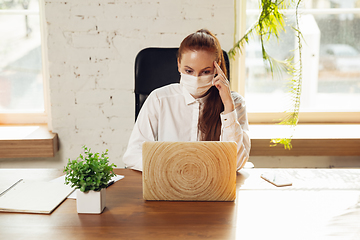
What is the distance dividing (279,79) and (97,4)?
1.32 m

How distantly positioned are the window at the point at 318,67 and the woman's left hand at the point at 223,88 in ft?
3.45

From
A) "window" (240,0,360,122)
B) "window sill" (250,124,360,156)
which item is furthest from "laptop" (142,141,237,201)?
"window" (240,0,360,122)

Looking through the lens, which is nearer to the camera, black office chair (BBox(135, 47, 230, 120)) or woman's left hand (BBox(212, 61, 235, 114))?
woman's left hand (BBox(212, 61, 235, 114))

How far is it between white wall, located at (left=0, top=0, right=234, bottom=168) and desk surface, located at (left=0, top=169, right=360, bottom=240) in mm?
1153

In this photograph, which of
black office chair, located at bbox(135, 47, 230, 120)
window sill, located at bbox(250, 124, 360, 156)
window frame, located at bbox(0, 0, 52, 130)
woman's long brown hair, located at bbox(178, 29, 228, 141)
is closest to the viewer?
woman's long brown hair, located at bbox(178, 29, 228, 141)

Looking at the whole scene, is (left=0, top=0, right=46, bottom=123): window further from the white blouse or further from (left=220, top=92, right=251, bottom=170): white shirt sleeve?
(left=220, top=92, right=251, bottom=170): white shirt sleeve

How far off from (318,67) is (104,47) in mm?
1474

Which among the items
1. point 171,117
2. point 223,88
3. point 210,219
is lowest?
point 210,219

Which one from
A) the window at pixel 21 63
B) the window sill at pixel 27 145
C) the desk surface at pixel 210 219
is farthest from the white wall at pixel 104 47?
the desk surface at pixel 210 219

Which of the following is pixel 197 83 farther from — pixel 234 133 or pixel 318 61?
pixel 318 61

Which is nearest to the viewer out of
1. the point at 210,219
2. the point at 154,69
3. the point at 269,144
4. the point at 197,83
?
the point at 210,219

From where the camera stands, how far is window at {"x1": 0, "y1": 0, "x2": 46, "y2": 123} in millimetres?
2207

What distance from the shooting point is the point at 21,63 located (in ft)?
7.43

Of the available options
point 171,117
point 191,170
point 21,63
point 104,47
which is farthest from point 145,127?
point 21,63
